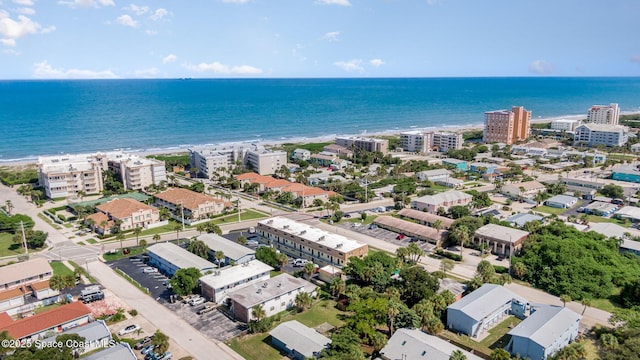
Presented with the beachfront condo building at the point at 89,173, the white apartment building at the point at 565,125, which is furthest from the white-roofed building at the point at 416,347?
the white apartment building at the point at 565,125

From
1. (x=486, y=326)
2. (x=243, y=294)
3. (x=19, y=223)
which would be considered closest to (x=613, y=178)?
(x=486, y=326)

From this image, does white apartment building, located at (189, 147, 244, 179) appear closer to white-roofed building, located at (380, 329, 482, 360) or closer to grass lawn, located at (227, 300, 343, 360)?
grass lawn, located at (227, 300, 343, 360)

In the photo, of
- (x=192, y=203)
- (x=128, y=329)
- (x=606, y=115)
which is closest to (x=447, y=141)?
(x=606, y=115)

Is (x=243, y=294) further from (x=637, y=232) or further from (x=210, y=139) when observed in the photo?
(x=210, y=139)

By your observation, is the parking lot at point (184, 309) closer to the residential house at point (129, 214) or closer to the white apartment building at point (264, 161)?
the residential house at point (129, 214)

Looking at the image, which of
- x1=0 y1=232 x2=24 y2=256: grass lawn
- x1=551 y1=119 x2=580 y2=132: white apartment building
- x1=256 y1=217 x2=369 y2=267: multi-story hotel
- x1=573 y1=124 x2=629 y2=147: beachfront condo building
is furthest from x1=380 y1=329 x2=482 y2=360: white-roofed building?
x1=551 y1=119 x2=580 y2=132: white apartment building

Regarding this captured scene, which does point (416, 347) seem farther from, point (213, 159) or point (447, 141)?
point (447, 141)
